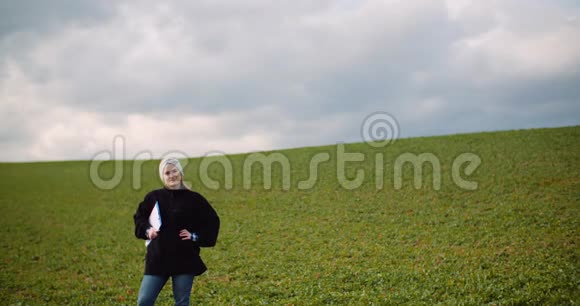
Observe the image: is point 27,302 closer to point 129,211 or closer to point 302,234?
point 302,234

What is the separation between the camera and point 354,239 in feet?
57.2

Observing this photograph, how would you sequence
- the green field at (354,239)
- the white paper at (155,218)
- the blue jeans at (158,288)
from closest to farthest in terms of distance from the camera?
the blue jeans at (158,288)
the white paper at (155,218)
the green field at (354,239)

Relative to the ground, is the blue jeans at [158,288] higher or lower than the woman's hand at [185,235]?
lower

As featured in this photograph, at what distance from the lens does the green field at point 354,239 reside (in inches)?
432

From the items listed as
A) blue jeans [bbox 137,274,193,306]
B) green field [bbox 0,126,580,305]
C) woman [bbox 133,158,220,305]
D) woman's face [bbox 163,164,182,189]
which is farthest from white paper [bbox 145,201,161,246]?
green field [bbox 0,126,580,305]

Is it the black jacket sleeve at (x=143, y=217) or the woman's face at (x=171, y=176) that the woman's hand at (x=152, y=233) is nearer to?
the black jacket sleeve at (x=143, y=217)

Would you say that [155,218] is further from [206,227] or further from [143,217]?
[206,227]

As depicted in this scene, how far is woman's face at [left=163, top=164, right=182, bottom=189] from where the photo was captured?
236 inches

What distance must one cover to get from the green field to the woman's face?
5566mm

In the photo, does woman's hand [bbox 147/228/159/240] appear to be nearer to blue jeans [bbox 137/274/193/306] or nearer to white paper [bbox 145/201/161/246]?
white paper [bbox 145/201/161/246]

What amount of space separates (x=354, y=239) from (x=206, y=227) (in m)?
12.3

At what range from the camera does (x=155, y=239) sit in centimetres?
595

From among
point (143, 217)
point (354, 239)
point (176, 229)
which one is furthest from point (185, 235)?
point (354, 239)

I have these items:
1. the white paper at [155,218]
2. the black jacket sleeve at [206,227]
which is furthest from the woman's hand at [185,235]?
the white paper at [155,218]
